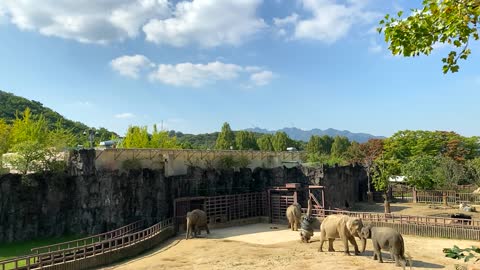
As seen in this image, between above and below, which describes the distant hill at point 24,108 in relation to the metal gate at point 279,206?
above

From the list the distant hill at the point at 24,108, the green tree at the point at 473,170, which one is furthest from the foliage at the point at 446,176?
the distant hill at the point at 24,108

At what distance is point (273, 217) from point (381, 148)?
5003 centimetres

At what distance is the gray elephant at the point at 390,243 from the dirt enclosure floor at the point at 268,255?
0.41 m

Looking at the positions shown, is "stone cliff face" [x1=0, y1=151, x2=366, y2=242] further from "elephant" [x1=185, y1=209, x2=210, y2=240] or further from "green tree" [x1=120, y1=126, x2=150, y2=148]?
"green tree" [x1=120, y1=126, x2=150, y2=148]

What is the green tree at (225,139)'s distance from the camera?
84.3 meters

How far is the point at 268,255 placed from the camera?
62.7 feet

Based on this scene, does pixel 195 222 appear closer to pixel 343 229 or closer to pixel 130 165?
pixel 130 165

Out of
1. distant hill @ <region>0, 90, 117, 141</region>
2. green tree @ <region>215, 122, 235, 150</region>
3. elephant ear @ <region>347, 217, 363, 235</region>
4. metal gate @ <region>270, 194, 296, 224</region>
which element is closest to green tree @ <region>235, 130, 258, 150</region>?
green tree @ <region>215, 122, 235, 150</region>

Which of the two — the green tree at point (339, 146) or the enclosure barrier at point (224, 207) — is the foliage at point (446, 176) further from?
the green tree at point (339, 146)

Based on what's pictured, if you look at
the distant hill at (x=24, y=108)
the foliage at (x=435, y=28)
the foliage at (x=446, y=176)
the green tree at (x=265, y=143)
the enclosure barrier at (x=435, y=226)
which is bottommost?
the enclosure barrier at (x=435, y=226)

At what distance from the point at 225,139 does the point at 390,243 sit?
70.4 m

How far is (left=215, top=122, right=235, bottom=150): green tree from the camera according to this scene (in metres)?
84.3

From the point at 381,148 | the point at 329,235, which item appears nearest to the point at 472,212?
the point at 329,235

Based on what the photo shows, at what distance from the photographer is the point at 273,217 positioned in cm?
3072
